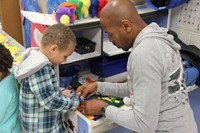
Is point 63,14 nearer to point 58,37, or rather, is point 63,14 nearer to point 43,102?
point 58,37

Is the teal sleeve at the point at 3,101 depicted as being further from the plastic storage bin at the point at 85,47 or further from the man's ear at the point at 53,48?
the plastic storage bin at the point at 85,47

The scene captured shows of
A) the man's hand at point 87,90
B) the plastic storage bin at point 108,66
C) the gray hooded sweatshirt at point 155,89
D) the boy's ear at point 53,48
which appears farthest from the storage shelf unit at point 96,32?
the gray hooded sweatshirt at point 155,89

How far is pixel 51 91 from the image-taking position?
119cm

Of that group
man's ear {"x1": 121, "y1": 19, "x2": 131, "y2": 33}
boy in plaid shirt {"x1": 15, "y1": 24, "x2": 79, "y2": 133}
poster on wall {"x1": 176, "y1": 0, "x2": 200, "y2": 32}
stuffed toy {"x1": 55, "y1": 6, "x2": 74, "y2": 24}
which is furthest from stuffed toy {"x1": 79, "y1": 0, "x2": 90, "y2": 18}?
poster on wall {"x1": 176, "y1": 0, "x2": 200, "y2": 32}

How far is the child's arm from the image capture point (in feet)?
3.81

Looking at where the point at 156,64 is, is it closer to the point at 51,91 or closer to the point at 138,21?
the point at 138,21

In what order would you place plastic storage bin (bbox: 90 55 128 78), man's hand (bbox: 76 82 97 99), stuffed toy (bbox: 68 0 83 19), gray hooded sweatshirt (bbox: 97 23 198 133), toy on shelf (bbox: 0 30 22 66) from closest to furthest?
1. gray hooded sweatshirt (bbox: 97 23 198 133)
2. man's hand (bbox: 76 82 97 99)
3. stuffed toy (bbox: 68 0 83 19)
4. toy on shelf (bbox: 0 30 22 66)
5. plastic storage bin (bbox: 90 55 128 78)

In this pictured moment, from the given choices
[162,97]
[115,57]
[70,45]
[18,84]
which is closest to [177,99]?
[162,97]

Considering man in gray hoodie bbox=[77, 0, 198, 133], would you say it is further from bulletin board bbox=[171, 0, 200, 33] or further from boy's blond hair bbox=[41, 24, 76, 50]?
bulletin board bbox=[171, 0, 200, 33]

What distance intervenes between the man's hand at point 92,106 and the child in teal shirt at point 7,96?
0.34 meters

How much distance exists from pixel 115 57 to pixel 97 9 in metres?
0.49

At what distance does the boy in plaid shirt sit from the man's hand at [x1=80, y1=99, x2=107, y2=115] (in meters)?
0.05

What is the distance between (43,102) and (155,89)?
51cm

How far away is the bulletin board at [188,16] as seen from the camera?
1.95m
